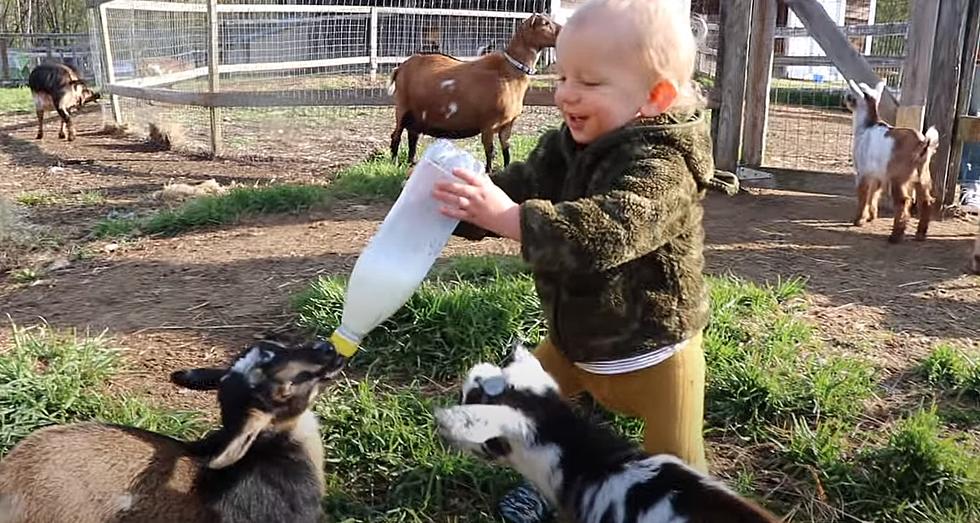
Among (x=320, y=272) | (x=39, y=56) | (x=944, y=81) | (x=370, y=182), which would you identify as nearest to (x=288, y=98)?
(x=370, y=182)

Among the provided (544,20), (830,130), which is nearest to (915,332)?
(544,20)

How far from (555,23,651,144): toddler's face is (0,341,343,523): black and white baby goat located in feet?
3.38

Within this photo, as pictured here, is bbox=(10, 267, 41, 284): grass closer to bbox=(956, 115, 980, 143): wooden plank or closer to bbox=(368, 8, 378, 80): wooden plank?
bbox=(956, 115, 980, 143): wooden plank

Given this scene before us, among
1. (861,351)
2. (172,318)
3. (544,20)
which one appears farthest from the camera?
(544,20)

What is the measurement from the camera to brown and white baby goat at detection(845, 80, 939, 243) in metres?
5.83

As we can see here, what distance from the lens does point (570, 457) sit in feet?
7.96

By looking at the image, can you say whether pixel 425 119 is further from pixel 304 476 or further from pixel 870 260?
pixel 304 476

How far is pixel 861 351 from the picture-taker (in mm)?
3969

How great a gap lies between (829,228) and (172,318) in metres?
4.33

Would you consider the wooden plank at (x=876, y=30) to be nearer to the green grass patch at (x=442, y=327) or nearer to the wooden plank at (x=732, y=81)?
the wooden plank at (x=732, y=81)

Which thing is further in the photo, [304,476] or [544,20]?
[544,20]

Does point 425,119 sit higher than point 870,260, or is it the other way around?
point 425,119

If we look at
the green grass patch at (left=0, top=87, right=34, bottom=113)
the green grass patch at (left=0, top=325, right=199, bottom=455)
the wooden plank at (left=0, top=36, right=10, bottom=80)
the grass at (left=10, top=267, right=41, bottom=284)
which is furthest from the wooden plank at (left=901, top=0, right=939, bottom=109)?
the wooden plank at (left=0, top=36, right=10, bottom=80)

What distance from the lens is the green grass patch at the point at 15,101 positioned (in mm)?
15880
